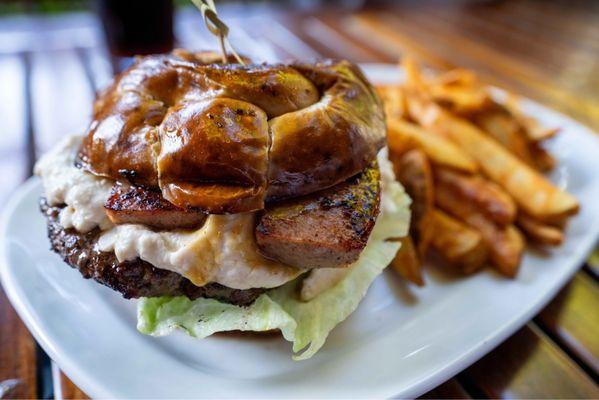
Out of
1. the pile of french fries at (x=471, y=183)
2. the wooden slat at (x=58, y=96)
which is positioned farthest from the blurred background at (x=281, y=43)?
the pile of french fries at (x=471, y=183)

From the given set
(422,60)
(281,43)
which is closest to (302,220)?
(281,43)

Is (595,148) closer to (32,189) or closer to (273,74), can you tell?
(273,74)

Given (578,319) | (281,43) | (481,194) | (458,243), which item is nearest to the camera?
(578,319)

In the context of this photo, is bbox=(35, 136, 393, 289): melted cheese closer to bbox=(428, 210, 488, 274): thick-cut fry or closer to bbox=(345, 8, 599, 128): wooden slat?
bbox=(428, 210, 488, 274): thick-cut fry

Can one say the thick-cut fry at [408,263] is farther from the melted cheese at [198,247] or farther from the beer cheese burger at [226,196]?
the melted cheese at [198,247]

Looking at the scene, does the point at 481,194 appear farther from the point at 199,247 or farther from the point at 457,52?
the point at 457,52

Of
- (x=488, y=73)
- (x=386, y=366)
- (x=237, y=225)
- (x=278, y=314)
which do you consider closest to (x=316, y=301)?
(x=278, y=314)
